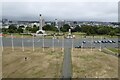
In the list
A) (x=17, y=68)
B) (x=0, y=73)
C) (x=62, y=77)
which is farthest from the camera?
(x=17, y=68)

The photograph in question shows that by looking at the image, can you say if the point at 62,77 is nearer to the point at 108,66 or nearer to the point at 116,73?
the point at 116,73

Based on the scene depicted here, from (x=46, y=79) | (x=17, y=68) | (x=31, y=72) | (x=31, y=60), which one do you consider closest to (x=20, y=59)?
(x=31, y=60)

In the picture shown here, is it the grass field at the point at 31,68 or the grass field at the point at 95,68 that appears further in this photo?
the grass field at the point at 95,68

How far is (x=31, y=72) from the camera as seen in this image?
14250 millimetres

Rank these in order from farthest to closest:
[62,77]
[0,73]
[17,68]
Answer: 1. [17,68]
2. [0,73]
3. [62,77]

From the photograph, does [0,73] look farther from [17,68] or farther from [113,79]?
[113,79]

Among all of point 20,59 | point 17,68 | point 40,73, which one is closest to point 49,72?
point 40,73

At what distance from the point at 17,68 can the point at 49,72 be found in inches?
95.7

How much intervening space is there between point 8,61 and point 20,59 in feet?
4.27

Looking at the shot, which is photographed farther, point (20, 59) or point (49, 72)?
point (20, 59)

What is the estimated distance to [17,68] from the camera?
15.3 meters

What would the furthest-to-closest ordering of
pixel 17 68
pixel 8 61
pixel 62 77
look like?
pixel 8 61 < pixel 17 68 < pixel 62 77

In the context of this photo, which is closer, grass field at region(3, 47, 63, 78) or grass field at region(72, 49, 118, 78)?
grass field at region(3, 47, 63, 78)

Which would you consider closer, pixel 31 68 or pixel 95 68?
pixel 31 68
